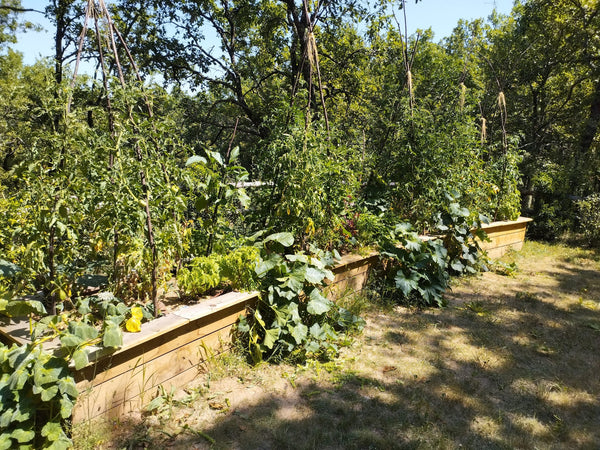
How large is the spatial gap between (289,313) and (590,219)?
6.77 m

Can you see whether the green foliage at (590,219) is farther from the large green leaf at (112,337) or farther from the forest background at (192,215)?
the large green leaf at (112,337)

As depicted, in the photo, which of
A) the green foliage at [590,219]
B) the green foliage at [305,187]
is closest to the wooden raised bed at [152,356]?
the green foliage at [305,187]

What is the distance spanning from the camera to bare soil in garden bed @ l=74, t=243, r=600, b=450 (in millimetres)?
2127

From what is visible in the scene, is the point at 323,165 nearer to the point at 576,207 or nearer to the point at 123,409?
the point at 123,409

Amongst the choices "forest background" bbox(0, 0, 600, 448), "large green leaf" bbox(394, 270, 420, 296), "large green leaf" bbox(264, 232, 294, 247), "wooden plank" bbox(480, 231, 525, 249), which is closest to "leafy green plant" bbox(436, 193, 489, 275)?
"forest background" bbox(0, 0, 600, 448)

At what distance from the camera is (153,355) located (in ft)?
7.38

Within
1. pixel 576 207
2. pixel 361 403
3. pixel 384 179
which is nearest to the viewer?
pixel 361 403

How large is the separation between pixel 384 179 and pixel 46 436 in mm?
4230

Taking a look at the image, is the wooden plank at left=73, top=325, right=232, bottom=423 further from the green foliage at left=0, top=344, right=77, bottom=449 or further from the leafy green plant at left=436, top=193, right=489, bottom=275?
the leafy green plant at left=436, top=193, right=489, bottom=275

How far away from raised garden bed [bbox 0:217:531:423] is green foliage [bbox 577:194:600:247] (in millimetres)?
6816

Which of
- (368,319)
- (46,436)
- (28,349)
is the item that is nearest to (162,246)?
(28,349)

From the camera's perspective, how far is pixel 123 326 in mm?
2246

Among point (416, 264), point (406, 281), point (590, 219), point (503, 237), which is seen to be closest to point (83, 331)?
point (406, 281)

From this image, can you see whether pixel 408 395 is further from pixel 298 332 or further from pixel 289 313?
pixel 289 313
